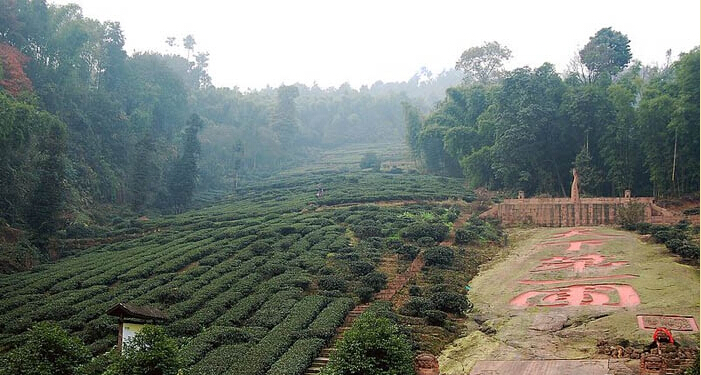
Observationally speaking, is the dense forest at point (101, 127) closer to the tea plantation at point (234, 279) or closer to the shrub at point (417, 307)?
the tea plantation at point (234, 279)

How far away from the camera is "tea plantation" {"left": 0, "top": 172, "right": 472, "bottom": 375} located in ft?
52.3

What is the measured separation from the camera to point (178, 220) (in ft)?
113

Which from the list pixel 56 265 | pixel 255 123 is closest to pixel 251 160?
pixel 255 123

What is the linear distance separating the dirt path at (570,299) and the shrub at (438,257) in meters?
1.41

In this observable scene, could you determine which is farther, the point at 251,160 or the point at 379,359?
the point at 251,160

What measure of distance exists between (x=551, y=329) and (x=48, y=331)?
12.1 meters

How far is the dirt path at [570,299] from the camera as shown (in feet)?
49.2

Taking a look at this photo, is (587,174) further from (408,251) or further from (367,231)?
(408,251)

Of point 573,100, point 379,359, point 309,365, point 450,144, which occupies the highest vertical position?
point 573,100

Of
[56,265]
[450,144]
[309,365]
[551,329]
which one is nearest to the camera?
[309,365]

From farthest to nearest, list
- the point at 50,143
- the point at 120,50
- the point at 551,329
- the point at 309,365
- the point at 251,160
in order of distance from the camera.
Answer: the point at 251,160, the point at 120,50, the point at 50,143, the point at 551,329, the point at 309,365

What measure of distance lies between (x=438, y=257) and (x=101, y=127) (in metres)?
28.0

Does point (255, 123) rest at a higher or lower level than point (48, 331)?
higher

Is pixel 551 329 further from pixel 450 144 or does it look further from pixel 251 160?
pixel 251 160
